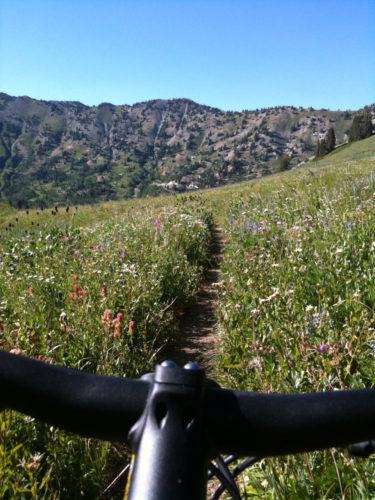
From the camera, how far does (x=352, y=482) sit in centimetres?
201

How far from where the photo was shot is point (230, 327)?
4449 millimetres

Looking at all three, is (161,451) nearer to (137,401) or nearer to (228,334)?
(137,401)

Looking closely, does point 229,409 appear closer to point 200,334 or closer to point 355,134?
point 200,334

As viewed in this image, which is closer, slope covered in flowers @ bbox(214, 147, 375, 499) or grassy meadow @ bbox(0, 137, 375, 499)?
slope covered in flowers @ bbox(214, 147, 375, 499)

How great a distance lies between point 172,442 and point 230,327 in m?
3.93

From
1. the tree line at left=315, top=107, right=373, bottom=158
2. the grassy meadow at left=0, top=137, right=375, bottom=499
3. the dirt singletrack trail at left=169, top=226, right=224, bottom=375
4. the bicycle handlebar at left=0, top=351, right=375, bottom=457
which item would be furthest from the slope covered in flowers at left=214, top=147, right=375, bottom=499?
the tree line at left=315, top=107, right=373, bottom=158

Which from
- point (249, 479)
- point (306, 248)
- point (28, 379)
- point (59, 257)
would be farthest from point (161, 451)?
point (59, 257)

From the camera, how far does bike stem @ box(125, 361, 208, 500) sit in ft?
1.87

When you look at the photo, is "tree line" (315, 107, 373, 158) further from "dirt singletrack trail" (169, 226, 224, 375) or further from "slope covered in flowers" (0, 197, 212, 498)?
"dirt singletrack trail" (169, 226, 224, 375)

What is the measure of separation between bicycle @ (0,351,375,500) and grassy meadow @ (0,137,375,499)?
45.8 inches

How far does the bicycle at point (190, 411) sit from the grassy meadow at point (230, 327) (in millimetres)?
1163

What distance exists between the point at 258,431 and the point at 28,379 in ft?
1.48

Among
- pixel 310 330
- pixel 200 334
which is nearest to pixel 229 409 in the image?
pixel 310 330

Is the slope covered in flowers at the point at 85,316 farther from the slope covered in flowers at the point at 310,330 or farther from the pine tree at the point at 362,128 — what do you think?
the pine tree at the point at 362,128
